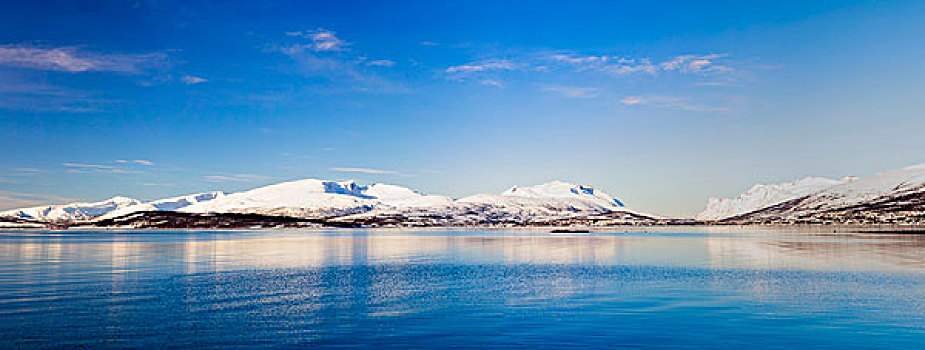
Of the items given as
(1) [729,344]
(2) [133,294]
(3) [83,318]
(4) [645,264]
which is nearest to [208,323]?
(3) [83,318]

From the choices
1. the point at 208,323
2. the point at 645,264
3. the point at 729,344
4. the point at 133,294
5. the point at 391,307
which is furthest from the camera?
the point at 645,264

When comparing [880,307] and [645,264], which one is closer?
[880,307]

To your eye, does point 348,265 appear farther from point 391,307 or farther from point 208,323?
point 208,323

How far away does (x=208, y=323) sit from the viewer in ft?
104

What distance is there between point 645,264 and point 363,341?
159 feet

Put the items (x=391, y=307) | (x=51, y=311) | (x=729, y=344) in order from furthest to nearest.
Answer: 1. (x=391, y=307)
2. (x=51, y=311)
3. (x=729, y=344)

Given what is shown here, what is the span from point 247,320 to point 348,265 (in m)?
38.3

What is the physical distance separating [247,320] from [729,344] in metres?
22.4

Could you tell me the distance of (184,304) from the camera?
125 feet

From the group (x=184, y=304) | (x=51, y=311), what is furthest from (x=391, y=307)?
(x=51, y=311)

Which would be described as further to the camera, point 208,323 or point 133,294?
point 133,294

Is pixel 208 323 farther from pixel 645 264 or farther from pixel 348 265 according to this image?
pixel 645 264

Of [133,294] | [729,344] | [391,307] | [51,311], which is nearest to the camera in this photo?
[729,344]

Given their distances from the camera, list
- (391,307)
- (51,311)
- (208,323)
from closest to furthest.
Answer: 1. (208,323)
2. (51,311)
3. (391,307)
